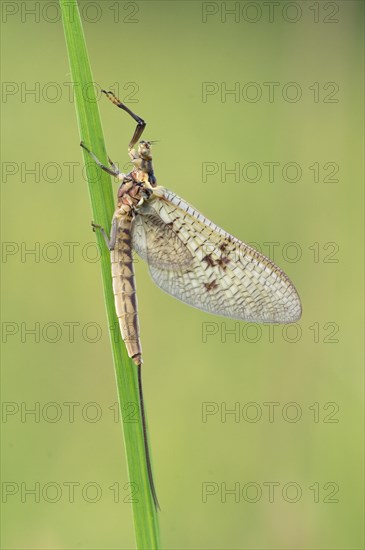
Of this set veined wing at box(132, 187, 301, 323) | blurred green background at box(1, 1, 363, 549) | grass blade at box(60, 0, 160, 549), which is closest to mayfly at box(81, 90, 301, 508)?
veined wing at box(132, 187, 301, 323)

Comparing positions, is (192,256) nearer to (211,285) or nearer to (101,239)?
(211,285)

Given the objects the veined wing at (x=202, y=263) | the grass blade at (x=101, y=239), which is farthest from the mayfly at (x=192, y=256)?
the grass blade at (x=101, y=239)

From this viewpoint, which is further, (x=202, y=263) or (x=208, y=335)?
(x=208, y=335)

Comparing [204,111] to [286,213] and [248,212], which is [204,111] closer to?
[248,212]

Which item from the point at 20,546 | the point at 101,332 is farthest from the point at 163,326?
the point at 20,546

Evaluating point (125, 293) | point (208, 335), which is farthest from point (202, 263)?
point (208, 335)

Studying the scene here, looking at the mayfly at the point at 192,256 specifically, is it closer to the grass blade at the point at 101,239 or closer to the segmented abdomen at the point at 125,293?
the segmented abdomen at the point at 125,293

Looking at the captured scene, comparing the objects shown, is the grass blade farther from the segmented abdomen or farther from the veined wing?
the veined wing
